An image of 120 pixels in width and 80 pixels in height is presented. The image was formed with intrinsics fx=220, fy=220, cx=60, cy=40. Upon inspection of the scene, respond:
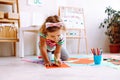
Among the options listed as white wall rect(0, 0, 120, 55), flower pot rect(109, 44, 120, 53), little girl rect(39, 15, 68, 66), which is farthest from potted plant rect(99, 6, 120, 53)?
little girl rect(39, 15, 68, 66)

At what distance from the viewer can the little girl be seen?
1.66 meters

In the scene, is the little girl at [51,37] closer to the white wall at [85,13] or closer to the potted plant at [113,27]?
the white wall at [85,13]

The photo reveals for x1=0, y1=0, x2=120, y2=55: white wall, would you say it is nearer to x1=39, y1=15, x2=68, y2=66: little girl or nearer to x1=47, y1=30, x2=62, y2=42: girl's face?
x1=39, y1=15, x2=68, y2=66: little girl

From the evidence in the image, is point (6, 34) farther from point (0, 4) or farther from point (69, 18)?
point (69, 18)

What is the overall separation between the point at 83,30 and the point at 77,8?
1.28ft

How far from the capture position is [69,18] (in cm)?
362

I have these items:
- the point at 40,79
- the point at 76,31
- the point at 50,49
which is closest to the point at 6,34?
the point at 50,49

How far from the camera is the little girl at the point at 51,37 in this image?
1.66 meters

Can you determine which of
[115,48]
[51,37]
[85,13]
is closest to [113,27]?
[115,48]

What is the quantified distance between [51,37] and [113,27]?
238 cm

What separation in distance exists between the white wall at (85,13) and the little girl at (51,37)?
4.57 feet

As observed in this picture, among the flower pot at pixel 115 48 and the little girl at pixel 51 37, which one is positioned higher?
the little girl at pixel 51 37

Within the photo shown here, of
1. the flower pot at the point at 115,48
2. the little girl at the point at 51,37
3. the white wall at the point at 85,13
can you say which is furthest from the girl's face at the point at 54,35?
the flower pot at the point at 115,48

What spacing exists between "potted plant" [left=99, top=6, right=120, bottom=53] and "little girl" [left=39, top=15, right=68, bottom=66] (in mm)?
2071
